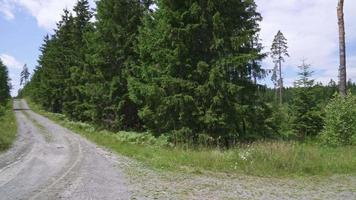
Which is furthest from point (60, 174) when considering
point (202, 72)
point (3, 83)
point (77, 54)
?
point (3, 83)

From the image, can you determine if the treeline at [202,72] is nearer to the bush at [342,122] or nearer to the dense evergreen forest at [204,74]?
the dense evergreen forest at [204,74]

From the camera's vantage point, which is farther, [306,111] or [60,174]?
[306,111]

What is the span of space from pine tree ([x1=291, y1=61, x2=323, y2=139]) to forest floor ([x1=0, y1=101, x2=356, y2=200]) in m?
20.1

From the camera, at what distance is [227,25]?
19266 mm

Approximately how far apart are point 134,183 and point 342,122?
518 inches

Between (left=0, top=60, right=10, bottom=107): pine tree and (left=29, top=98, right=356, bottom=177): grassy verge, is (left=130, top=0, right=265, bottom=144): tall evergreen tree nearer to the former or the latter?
(left=29, top=98, right=356, bottom=177): grassy verge

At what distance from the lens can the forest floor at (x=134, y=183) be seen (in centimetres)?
964

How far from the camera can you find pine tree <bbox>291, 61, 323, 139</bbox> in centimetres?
3219

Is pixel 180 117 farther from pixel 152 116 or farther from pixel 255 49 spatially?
pixel 255 49

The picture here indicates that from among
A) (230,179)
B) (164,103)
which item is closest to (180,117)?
(164,103)

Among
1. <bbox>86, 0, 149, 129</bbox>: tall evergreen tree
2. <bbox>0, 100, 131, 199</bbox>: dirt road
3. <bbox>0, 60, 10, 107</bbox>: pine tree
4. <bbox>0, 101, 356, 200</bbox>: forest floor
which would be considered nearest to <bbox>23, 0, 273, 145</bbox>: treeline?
<bbox>0, 100, 131, 199</bbox>: dirt road

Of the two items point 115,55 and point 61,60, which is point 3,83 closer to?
point 61,60

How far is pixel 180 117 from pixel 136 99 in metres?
3.92

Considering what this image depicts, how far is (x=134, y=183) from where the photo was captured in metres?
11.1
